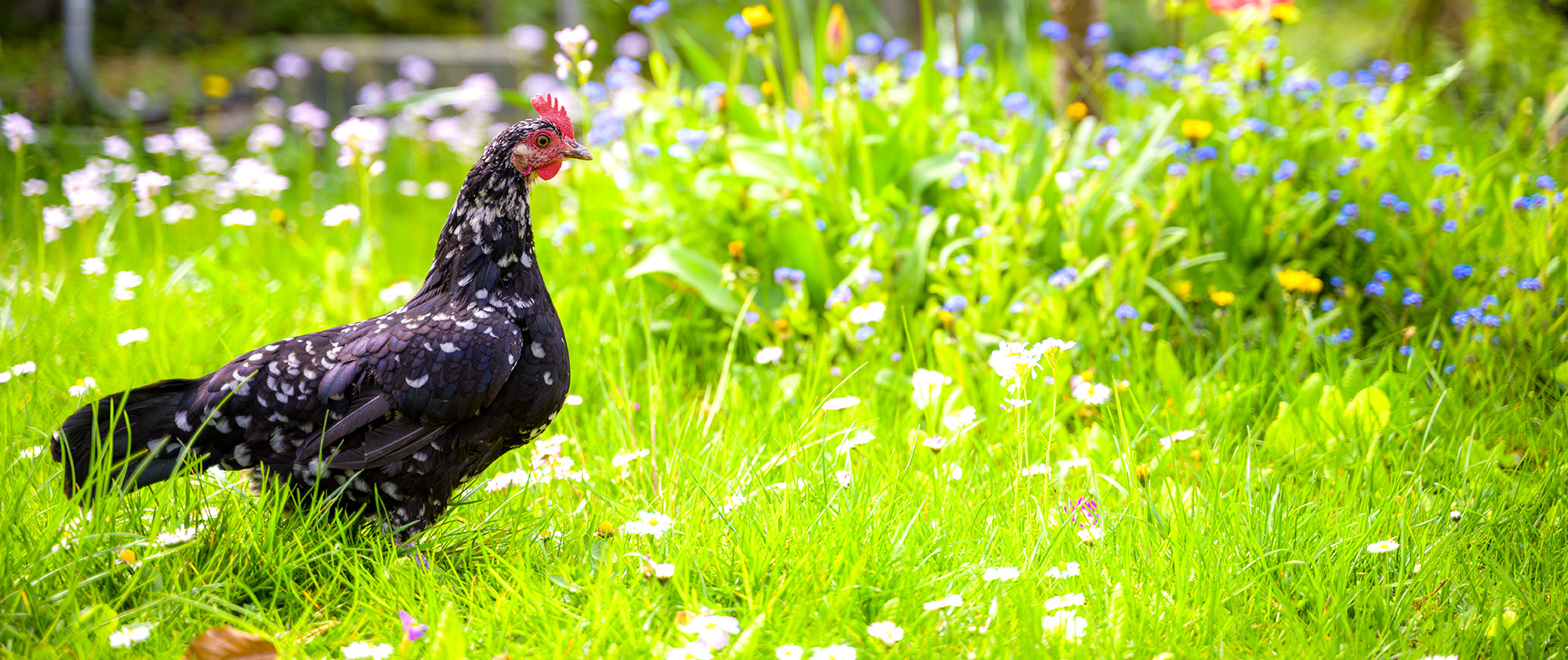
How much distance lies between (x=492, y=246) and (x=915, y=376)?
1146 millimetres

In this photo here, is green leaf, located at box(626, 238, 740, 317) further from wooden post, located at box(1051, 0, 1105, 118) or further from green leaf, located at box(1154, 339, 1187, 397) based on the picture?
wooden post, located at box(1051, 0, 1105, 118)

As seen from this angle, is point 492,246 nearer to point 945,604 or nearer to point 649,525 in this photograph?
point 649,525

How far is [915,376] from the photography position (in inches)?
107

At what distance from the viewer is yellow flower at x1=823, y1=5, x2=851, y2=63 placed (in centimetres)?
362

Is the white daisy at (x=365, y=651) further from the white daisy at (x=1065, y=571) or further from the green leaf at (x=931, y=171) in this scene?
the green leaf at (x=931, y=171)

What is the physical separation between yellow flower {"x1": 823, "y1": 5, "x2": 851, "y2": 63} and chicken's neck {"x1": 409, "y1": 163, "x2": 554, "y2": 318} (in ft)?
5.54

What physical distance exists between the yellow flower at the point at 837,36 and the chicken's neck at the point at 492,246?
1688 mm

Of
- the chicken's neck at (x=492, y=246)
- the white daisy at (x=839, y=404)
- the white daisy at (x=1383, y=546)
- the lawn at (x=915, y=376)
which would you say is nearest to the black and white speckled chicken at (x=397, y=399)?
the chicken's neck at (x=492, y=246)

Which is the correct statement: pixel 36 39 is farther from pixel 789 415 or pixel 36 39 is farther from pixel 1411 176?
pixel 1411 176

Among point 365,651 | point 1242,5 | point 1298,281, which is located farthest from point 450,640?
point 1242,5

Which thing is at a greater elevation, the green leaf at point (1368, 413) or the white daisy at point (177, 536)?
the white daisy at point (177, 536)

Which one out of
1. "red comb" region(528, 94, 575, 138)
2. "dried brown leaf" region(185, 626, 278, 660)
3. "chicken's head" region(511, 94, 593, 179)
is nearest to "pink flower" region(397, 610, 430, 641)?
"dried brown leaf" region(185, 626, 278, 660)

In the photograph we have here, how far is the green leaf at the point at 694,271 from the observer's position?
338cm

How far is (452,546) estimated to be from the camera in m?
2.30
